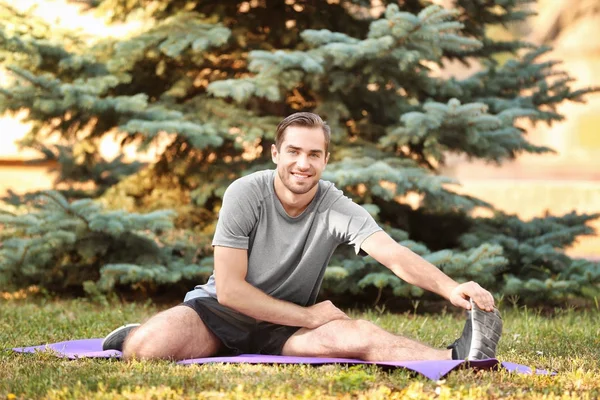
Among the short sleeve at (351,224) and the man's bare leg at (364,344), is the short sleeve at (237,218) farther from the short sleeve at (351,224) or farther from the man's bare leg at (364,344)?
the man's bare leg at (364,344)

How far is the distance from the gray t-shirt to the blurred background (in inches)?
169

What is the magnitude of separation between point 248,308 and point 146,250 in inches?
129

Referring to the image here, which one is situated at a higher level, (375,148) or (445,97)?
(445,97)

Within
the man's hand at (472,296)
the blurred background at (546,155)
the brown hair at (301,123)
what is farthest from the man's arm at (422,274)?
the blurred background at (546,155)

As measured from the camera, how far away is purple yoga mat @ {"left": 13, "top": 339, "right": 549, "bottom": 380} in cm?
380

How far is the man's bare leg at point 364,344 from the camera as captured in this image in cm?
404

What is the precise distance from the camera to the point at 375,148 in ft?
24.4

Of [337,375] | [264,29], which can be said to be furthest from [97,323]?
[264,29]

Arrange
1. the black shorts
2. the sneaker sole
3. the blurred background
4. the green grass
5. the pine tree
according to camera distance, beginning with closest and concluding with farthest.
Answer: the green grass < the sneaker sole < the black shorts < the pine tree < the blurred background

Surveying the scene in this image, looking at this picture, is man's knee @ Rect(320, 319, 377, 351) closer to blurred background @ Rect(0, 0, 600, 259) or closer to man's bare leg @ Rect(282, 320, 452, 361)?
man's bare leg @ Rect(282, 320, 452, 361)

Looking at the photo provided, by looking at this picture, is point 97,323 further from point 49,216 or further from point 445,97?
point 445,97

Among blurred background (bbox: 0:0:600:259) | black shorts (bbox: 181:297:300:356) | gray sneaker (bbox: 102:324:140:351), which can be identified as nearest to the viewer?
black shorts (bbox: 181:297:300:356)

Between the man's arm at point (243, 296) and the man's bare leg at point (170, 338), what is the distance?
0.85 feet

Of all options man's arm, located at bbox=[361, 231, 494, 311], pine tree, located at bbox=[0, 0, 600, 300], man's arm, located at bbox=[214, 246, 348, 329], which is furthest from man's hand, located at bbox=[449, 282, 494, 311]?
pine tree, located at bbox=[0, 0, 600, 300]
